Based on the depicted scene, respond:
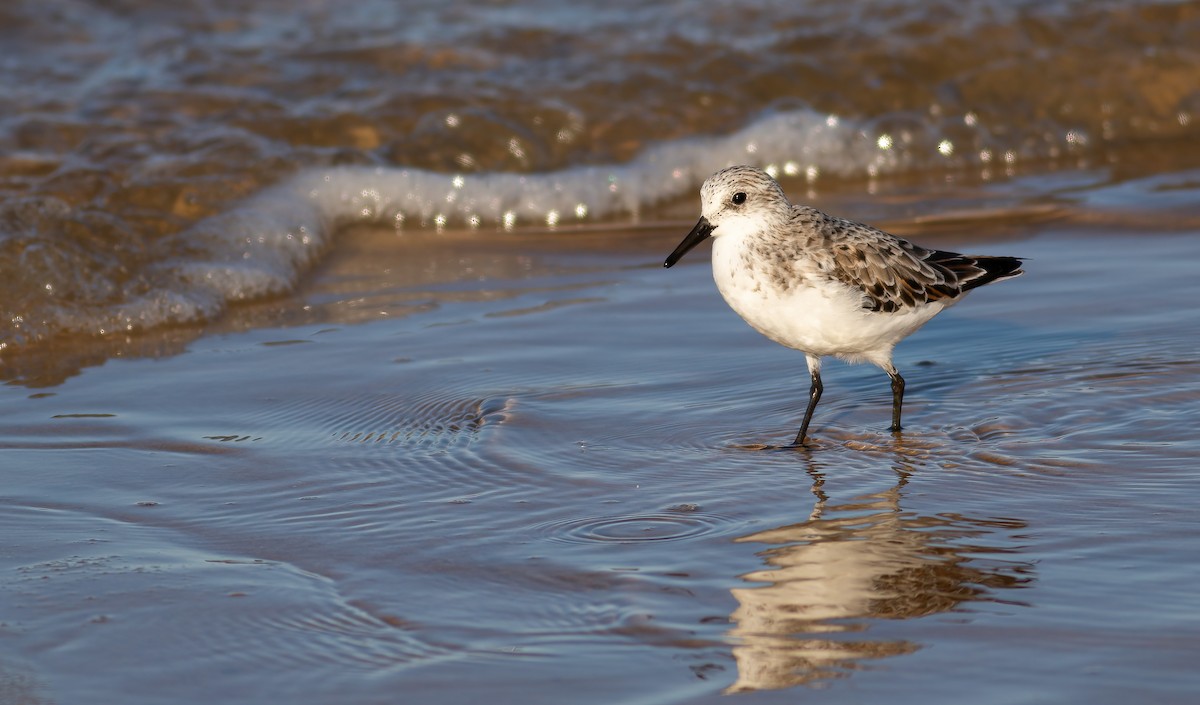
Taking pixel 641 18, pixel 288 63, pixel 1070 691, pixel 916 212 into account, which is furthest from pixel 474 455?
pixel 641 18

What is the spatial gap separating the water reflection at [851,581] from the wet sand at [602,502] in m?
0.01

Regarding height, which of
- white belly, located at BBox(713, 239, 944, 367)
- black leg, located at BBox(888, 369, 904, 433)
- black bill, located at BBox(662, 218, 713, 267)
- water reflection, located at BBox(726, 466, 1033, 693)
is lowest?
water reflection, located at BBox(726, 466, 1033, 693)

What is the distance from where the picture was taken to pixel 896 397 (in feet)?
18.1

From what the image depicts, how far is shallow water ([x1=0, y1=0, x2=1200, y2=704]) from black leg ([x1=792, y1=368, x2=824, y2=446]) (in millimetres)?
106

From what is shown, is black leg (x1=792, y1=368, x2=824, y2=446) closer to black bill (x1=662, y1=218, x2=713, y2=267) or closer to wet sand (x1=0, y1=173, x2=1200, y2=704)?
wet sand (x1=0, y1=173, x2=1200, y2=704)

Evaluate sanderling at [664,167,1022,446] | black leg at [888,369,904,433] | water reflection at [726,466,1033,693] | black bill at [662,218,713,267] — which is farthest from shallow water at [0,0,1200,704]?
black bill at [662,218,713,267]

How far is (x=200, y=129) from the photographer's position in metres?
9.52

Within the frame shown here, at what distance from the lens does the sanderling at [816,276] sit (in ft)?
17.3

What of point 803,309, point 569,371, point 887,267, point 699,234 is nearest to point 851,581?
point 803,309

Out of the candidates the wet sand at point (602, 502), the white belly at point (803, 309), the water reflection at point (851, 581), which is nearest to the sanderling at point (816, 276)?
the white belly at point (803, 309)

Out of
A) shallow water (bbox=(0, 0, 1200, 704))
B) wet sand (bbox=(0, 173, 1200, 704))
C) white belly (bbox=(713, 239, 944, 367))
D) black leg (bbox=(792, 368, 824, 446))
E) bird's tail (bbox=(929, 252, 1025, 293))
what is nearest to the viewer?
wet sand (bbox=(0, 173, 1200, 704))

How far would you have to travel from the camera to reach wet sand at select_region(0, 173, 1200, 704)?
3.48m

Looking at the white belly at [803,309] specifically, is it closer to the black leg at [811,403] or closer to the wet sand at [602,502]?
the black leg at [811,403]

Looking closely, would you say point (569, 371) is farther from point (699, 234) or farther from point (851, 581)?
point (851, 581)
